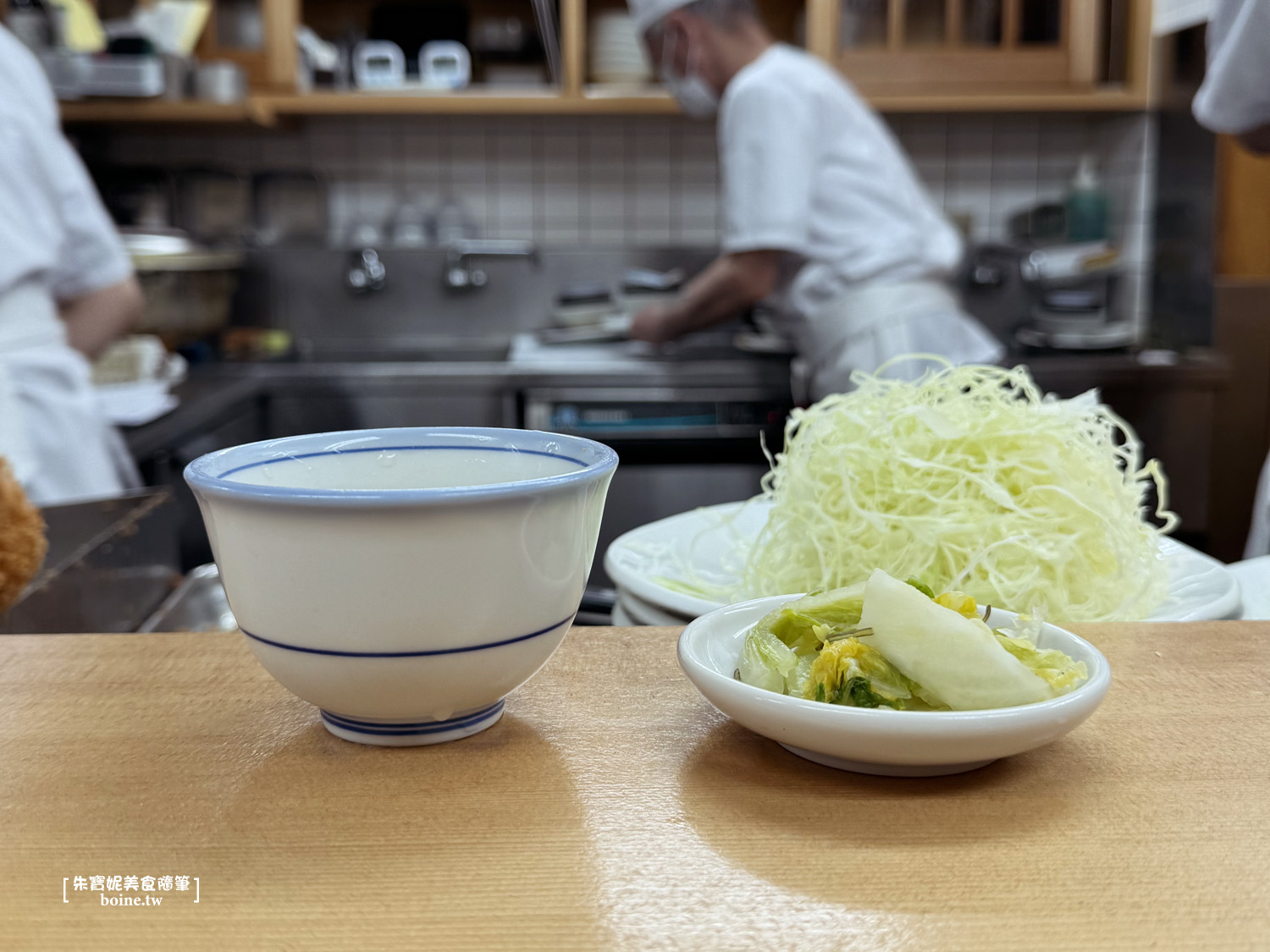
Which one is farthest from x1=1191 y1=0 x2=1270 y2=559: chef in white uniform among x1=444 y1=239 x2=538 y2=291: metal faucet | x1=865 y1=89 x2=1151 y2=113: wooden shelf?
x1=444 y1=239 x2=538 y2=291: metal faucet

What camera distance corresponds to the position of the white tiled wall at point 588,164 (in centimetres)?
355

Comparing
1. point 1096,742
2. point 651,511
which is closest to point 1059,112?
point 651,511

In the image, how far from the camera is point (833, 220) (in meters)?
2.44

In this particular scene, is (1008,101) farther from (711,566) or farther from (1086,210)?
(711,566)

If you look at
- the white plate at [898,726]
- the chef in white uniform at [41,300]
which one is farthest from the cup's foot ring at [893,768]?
the chef in white uniform at [41,300]

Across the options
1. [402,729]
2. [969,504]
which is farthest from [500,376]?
[402,729]

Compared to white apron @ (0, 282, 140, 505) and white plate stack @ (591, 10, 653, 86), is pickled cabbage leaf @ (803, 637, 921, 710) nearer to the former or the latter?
white apron @ (0, 282, 140, 505)

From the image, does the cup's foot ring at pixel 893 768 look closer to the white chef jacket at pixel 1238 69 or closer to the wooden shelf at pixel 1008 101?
the white chef jacket at pixel 1238 69

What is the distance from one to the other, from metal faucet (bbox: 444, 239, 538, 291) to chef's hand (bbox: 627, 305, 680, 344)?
720 millimetres

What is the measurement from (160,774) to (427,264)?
10.3 feet

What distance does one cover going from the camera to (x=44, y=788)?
427mm

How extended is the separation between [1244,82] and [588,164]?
226cm

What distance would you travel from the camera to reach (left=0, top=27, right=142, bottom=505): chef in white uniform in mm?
1698

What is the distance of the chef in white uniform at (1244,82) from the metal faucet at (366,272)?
2348mm
